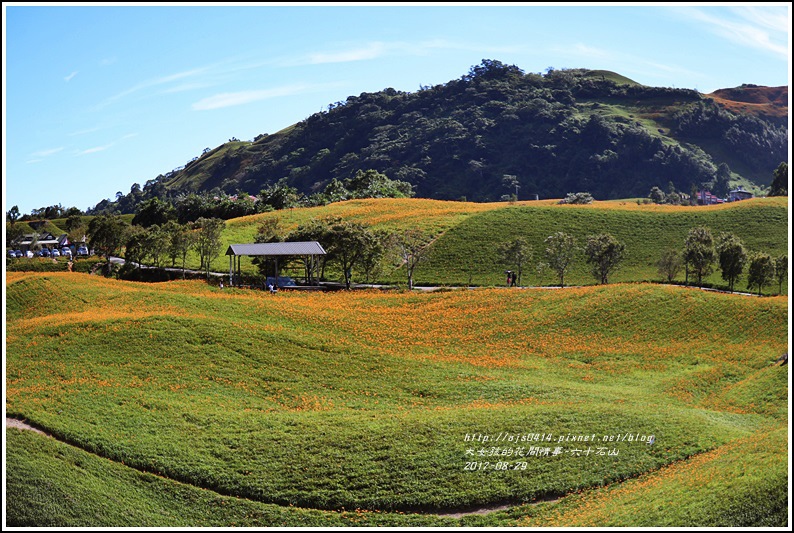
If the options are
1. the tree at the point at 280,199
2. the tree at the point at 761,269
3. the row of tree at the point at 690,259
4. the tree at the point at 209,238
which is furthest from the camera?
the tree at the point at 280,199

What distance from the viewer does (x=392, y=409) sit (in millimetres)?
36500

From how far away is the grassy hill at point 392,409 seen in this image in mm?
26859

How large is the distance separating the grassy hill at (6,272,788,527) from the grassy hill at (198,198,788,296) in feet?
93.3

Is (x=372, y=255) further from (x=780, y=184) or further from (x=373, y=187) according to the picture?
(x=780, y=184)

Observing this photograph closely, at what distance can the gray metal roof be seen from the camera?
7200 centimetres

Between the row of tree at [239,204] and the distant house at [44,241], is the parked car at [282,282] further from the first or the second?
the row of tree at [239,204]

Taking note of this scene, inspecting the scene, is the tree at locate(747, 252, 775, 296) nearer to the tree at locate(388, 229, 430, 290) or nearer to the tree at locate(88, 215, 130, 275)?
the tree at locate(388, 229, 430, 290)

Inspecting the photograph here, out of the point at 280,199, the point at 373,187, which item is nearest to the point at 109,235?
the point at 280,199

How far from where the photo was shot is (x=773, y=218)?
97.2 meters

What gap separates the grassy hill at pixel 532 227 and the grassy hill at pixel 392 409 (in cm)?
2844

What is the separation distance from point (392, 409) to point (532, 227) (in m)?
68.4

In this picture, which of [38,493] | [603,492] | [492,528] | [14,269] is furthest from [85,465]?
[14,269]

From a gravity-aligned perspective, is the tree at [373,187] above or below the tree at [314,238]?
above

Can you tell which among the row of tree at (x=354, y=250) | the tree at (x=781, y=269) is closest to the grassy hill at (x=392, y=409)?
the row of tree at (x=354, y=250)
